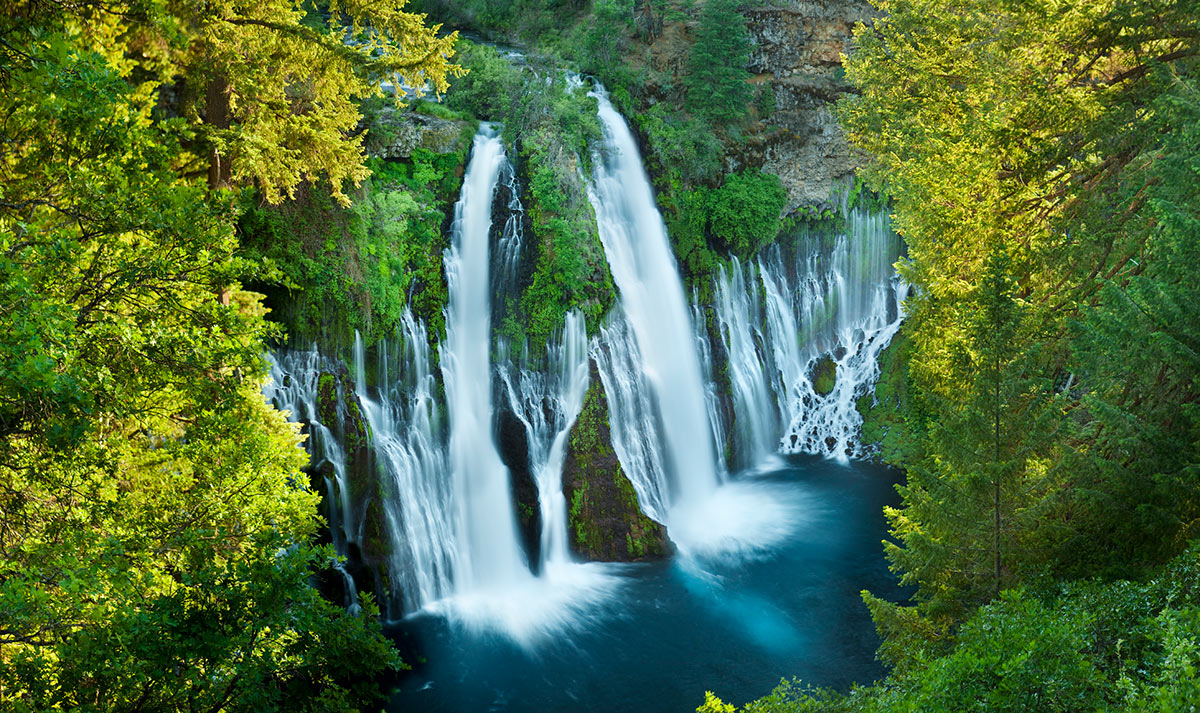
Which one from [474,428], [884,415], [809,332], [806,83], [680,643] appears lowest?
[680,643]

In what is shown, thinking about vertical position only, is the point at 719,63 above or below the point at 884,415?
above

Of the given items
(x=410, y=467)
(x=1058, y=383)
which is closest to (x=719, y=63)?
(x=1058, y=383)

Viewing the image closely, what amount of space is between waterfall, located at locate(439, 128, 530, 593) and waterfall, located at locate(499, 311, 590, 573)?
668mm

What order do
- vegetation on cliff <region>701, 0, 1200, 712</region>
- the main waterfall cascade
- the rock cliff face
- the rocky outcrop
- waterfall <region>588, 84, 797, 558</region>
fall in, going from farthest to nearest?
the rock cliff face < waterfall <region>588, 84, 797, 558</region> < the rocky outcrop < the main waterfall cascade < vegetation on cliff <region>701, 0, 1200, 712</region>

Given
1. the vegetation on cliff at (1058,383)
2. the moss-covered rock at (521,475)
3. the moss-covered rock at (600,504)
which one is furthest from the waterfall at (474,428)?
the vegetation on cliff at (1058,383)

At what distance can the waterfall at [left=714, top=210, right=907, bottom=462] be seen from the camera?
2384 centimetres

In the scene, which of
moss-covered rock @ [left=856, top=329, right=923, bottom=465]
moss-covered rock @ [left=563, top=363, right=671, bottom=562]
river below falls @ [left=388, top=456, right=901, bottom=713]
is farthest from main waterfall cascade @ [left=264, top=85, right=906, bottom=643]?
river below falls @ [left=388, top=456, right=901, bottom=713]

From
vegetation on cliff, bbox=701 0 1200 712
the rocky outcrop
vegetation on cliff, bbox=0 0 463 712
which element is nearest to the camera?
vegetation on cliff, bbox=0 0 463 712

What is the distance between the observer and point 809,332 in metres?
26.0

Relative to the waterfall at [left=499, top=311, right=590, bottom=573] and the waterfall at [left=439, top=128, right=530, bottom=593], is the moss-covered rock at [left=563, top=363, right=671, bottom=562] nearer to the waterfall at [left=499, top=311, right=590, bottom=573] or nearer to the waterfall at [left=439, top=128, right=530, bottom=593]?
the waterfall at [left=499, top=311, right=590, bottom=573]

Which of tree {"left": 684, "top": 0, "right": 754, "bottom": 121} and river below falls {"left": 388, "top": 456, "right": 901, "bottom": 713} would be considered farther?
tree {"left": 684, "top": 0, "right": 754, "bottom": 121}

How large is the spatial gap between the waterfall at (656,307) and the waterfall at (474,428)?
3.89m

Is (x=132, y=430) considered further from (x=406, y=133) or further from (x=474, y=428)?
(x=406, y=133)

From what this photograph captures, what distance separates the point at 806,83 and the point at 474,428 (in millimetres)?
17515
